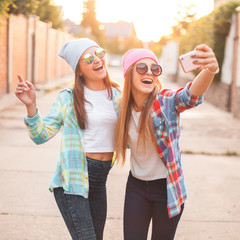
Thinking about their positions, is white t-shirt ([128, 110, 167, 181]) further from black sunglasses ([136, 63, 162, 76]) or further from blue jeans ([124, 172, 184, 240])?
black sunglasses ([136, 63, 162, 76])

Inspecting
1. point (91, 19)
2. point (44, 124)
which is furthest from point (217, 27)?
point (91, 19)

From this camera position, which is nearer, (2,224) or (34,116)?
(34,116)

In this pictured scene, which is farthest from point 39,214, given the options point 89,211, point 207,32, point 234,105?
point 207,32

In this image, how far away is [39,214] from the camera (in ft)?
14.0

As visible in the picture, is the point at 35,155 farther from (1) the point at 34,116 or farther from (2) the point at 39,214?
(1) the point at 34,116

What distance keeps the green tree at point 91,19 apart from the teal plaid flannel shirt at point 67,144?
253ft

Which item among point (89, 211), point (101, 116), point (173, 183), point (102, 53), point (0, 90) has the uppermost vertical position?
point (102, 53)

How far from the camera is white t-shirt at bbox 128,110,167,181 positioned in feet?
8.39

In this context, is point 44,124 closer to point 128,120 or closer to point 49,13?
point 128,120

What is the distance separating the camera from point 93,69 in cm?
271

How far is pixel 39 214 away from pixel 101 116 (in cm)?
206

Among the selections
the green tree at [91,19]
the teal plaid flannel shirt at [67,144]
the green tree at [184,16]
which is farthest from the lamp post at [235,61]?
the green tree at [91,19]

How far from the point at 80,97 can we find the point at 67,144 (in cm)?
32

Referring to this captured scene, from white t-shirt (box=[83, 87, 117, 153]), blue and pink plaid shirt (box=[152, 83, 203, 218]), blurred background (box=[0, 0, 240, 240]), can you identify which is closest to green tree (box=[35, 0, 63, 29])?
blurred background (box=[0, 0, 240, 240])
